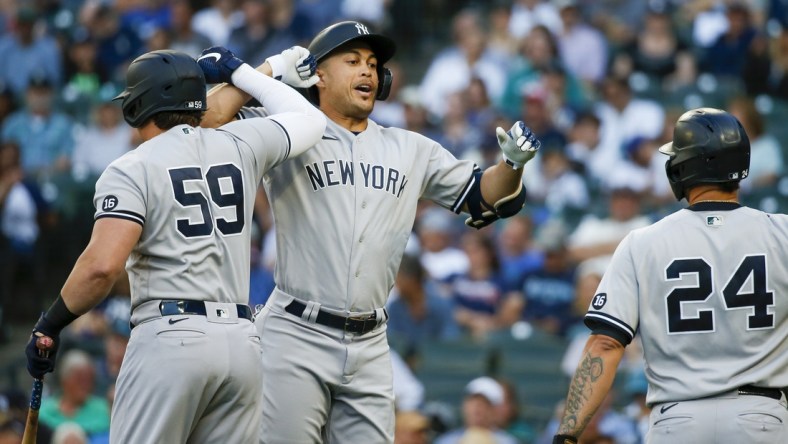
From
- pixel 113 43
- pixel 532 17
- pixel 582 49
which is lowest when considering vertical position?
pixel 582 49

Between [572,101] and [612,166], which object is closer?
[612,166]

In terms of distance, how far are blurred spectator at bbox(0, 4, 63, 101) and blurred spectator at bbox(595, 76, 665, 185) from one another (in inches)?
249

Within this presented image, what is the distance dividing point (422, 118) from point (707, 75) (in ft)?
9.38

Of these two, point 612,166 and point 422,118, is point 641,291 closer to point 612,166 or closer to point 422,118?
point 612,166

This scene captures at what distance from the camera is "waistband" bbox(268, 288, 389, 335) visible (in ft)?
17.4

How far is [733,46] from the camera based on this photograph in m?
12.5

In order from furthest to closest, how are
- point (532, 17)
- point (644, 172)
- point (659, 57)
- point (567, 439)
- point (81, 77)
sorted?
point (81, 77) → point (532, 17) → point (659, 57) → point (644, 172) → point (567, 439)

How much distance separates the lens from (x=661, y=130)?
1159 cm

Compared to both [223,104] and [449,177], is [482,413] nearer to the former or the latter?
[449,177]

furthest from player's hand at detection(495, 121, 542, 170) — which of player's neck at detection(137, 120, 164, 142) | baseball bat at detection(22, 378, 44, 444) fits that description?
baseball bat at detection(22, 378, 44, 444)

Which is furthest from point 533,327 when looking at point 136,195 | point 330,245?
point 136,195

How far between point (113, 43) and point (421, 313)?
6335mm

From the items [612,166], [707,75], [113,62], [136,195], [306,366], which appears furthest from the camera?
[113,62]

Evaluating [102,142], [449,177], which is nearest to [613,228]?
[449,177]
